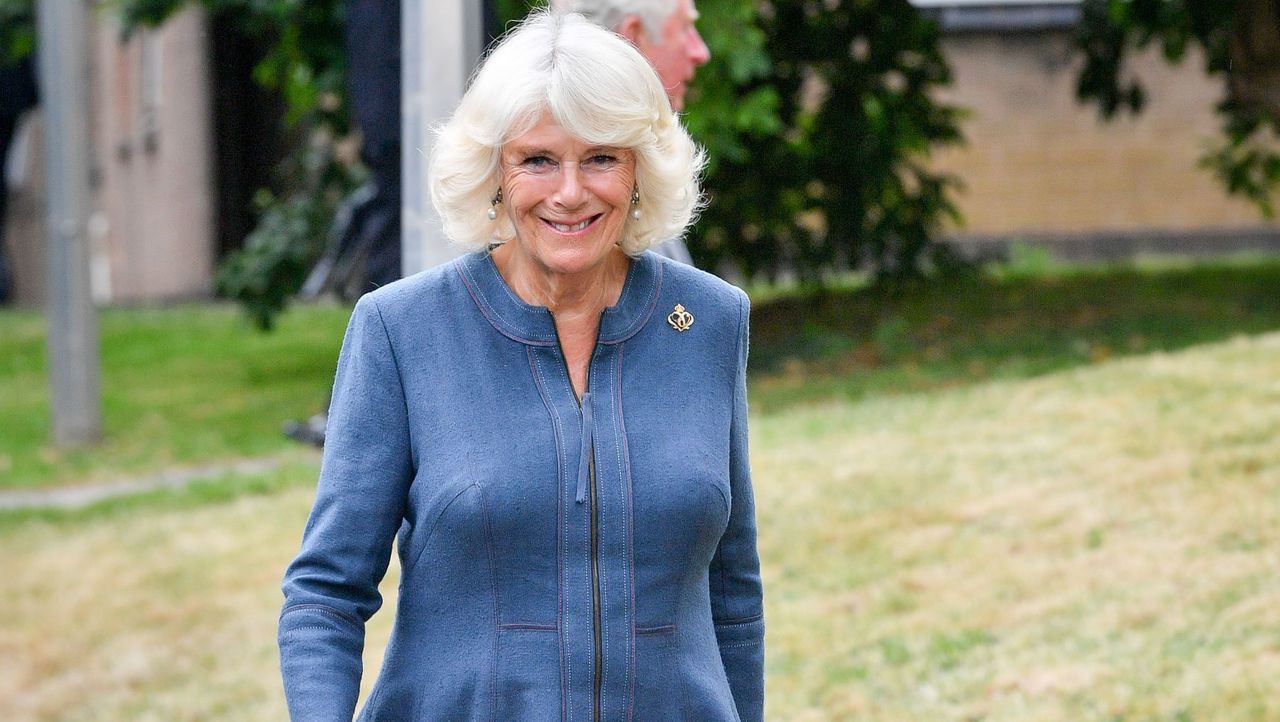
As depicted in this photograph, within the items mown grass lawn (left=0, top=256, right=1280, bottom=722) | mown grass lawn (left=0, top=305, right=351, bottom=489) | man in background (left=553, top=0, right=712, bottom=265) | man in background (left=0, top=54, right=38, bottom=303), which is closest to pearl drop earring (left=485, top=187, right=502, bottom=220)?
man in background (left=553, top=0, right=712, bottom=265)

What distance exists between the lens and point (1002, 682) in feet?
18.1

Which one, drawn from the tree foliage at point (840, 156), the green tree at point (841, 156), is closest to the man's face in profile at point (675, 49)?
the tree foliage at point (840, 156)

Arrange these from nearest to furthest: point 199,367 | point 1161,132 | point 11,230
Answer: point 199,367
point 1161,132
point 11,230

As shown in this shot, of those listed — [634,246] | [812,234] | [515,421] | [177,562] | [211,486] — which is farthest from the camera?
[812,234]

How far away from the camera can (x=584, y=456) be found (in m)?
2.49

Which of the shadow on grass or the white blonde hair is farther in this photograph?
the shadow on grass

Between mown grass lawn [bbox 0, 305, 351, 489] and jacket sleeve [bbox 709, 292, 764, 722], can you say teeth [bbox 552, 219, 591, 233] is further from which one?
mown grass lawn [bbox 0, 305, 351, 489]

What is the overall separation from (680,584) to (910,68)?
1154cm

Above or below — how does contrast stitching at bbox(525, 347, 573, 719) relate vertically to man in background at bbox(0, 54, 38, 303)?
above

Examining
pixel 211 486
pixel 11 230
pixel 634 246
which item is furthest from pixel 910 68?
pixel 11 230

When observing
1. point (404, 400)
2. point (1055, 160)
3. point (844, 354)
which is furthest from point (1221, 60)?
point (404, 400)

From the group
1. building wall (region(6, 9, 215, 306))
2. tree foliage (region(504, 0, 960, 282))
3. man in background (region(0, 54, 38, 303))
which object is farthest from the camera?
building wall (region(6, 9, 215, 306))

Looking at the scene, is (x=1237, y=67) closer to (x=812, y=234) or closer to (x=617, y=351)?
(x=812, y=234)

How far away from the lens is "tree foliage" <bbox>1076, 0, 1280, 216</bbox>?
12.6 meters
